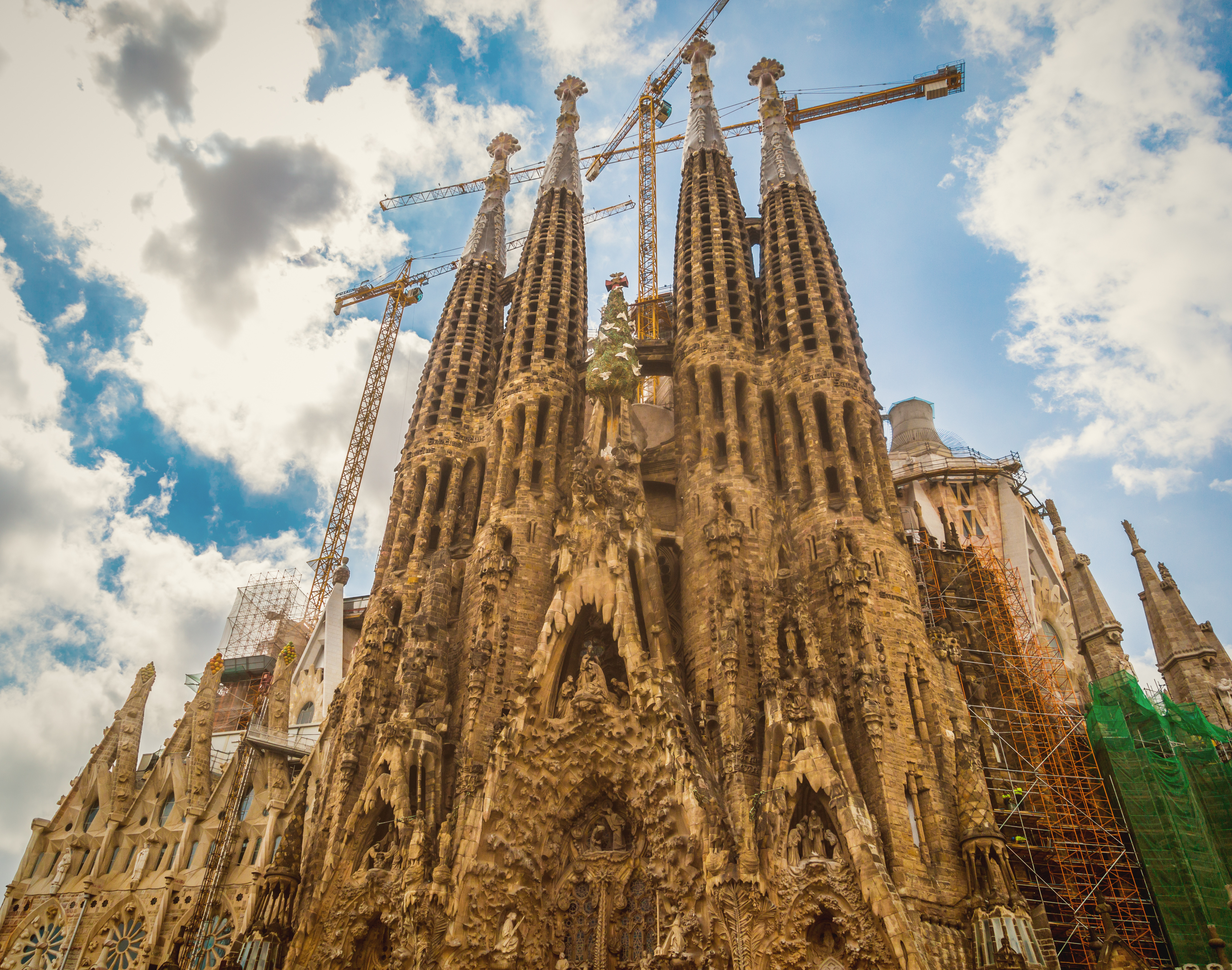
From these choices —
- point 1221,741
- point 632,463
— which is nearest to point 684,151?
point 632,463

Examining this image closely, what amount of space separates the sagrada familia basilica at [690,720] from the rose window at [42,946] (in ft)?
0.33

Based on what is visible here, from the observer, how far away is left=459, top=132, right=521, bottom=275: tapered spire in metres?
40.5

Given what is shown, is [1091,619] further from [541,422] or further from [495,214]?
[495,214]

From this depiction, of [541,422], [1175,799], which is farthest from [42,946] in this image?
[1175,799]

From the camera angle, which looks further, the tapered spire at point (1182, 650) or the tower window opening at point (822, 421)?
the tapered spire at point (1182, 650)

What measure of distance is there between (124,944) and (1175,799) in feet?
99.6

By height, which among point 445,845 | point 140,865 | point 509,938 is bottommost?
point 509,938

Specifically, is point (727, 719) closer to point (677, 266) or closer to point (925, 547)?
point (925, 547)

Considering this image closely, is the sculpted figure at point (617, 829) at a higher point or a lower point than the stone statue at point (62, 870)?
lower

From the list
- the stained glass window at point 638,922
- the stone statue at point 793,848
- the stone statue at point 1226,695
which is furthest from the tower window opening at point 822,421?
the stone statue at point 1226,695

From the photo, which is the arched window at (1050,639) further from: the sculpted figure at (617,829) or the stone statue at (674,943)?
A: the stone statue at (674,943)

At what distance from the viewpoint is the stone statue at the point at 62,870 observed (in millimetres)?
31562

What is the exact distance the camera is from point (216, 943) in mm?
29688

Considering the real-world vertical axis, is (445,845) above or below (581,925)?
above
